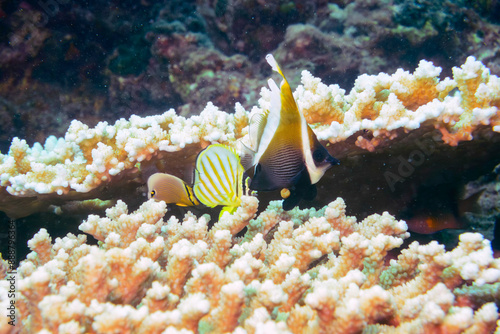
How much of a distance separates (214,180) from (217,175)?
4 cm

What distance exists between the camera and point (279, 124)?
1.56 metres

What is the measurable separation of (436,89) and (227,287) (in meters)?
2.25

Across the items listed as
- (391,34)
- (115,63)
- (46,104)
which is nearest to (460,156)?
(391,34)

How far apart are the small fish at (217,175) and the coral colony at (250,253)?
20cm

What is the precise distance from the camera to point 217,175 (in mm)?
1713

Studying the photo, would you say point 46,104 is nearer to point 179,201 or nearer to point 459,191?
point 179,201

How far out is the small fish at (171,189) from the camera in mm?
1844

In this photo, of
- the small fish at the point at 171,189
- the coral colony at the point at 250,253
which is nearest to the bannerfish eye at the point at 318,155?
the coral colony at the point at 250,253

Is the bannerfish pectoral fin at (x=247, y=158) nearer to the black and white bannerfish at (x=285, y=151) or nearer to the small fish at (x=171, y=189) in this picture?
the black and white bannerfish at (x=285, y=151)

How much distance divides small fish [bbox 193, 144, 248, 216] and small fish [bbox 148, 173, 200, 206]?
0.10 metres

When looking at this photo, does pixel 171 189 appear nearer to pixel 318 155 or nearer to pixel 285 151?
pixel 285 151

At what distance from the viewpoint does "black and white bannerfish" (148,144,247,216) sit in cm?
169

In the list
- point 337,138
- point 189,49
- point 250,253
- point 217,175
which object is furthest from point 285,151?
point 189,49

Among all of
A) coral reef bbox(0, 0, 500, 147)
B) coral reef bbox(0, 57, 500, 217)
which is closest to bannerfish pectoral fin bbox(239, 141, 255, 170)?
coral reef bbox(0, 57, 500, 217)
